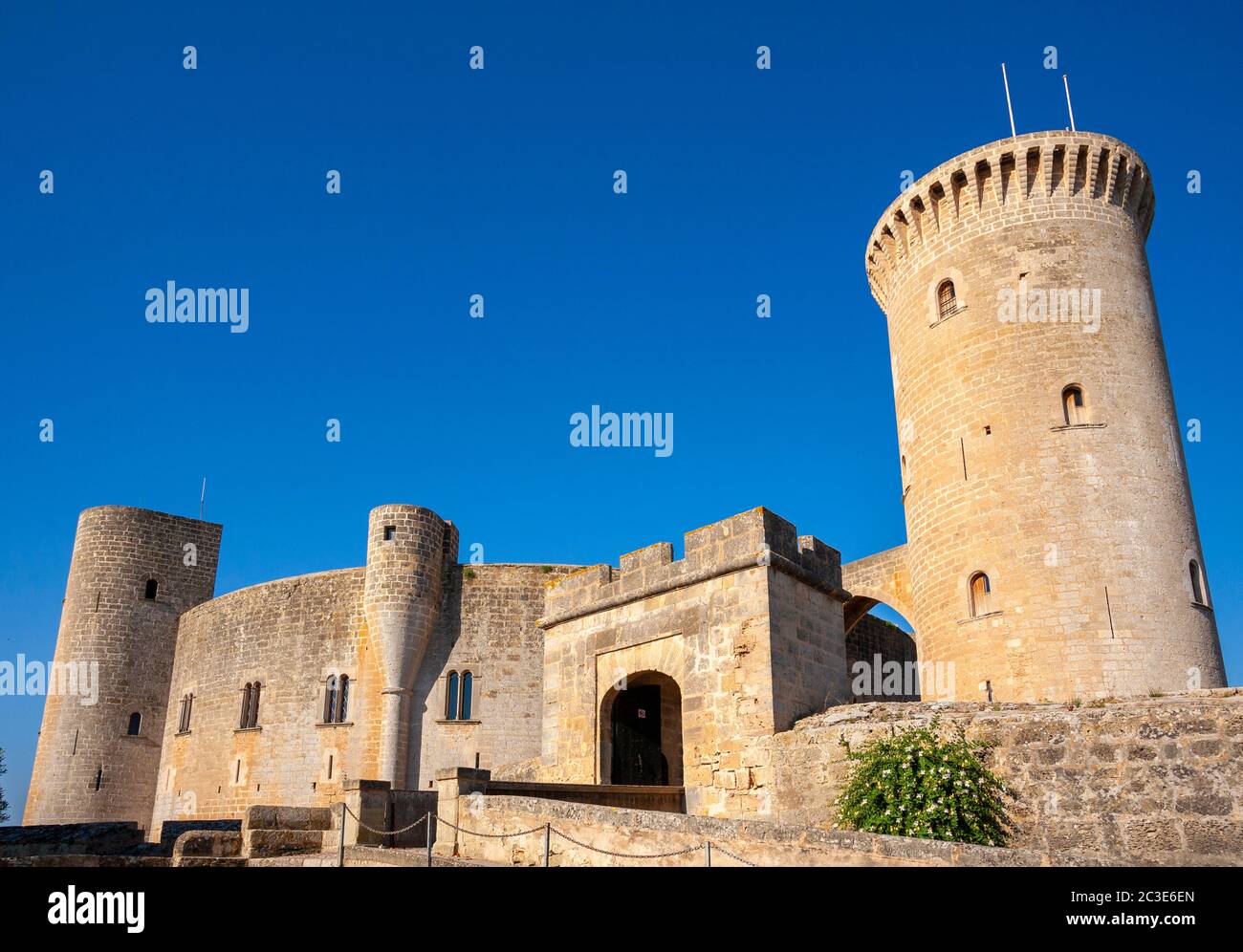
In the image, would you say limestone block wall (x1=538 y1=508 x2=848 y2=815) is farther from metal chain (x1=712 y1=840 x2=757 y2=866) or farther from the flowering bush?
metal chain (x1=712 y1=840 x2=757 y2=866)

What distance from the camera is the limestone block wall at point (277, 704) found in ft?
82.9

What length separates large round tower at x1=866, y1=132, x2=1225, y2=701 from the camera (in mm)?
17266

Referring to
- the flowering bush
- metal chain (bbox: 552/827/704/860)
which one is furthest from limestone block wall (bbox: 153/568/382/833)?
the flowering bush

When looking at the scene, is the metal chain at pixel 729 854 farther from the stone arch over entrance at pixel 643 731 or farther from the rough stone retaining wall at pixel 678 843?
the stone arch over entrance at pixel 643 731

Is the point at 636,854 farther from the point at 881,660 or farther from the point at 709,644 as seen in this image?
the point at 881,660

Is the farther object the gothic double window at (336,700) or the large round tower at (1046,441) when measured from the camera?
the gothic double window at (336,700)

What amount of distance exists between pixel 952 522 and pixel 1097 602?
3.14 meters

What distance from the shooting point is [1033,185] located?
19859mm

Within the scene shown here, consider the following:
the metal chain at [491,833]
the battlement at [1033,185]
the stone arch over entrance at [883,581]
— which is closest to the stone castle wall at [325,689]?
the stone arch over entrance at [883,581]

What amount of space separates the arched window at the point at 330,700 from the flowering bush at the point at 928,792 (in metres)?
17.8

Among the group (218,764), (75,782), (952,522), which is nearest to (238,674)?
(218,764)
